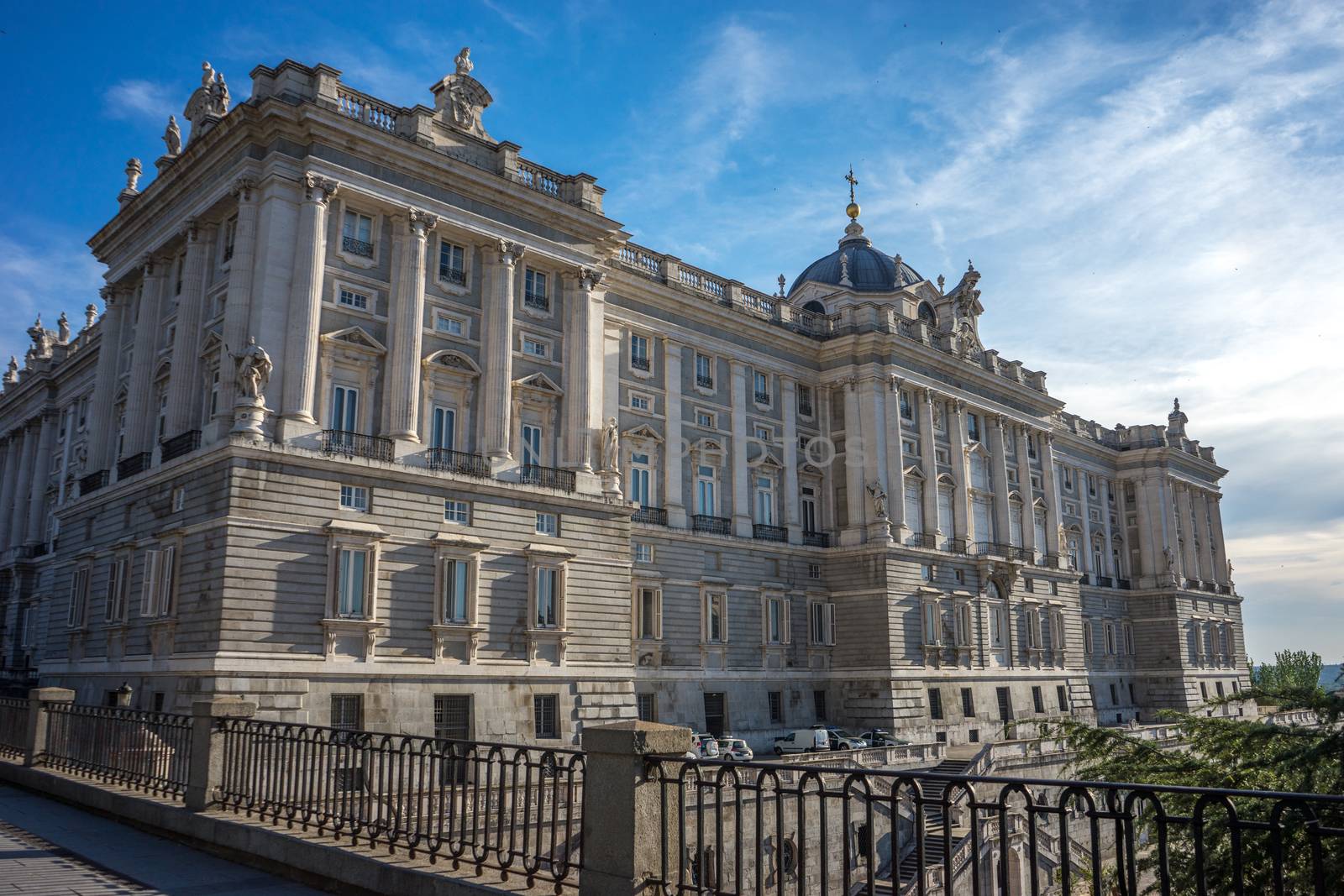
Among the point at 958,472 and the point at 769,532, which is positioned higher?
the point at 958,472

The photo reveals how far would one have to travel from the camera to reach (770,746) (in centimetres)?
4478

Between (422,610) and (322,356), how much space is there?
26.9ft

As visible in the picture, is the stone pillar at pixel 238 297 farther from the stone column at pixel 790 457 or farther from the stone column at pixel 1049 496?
the stone column at pixel 1049 496

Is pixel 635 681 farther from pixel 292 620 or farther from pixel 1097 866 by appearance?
pixel 1097 866

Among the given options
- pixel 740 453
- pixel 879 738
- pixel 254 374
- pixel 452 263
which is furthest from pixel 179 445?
pixel 879 738

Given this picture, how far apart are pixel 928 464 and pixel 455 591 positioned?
1166 inches

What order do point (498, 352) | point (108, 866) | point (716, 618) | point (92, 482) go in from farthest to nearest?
point (716, 618), point (92, 482), point (498, 352), point (108, 866)

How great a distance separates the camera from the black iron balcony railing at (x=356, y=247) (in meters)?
32.2

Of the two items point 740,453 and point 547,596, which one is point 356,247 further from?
point 740,453

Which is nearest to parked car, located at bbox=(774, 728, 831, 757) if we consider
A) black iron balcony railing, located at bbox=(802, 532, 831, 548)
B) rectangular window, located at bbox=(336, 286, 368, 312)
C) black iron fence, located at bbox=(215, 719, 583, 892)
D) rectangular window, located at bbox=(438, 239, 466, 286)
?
black iron balcony railing, located at bbox=(802, 532, 831, 548)

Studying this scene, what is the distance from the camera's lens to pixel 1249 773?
50.9 feet

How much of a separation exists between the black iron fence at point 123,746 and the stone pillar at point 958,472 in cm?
4195

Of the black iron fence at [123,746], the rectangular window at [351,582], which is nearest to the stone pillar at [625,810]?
the black iron fence at [123,746]

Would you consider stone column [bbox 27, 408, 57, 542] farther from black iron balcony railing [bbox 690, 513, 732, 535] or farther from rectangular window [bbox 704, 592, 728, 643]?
rectangular window [bbox 704, 592, 728, 643]
